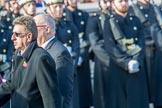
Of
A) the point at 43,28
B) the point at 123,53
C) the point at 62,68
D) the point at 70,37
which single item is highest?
the point at 43,28

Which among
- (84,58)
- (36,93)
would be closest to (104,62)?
(84,58)

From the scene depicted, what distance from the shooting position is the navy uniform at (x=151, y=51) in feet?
34.2

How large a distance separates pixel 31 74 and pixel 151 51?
5159mm

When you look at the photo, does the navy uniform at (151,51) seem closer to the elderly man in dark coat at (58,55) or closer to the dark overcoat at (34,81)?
the elderly man in dark coat at (58,55)

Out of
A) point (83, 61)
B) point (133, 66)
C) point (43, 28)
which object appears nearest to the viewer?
point (43, 28)

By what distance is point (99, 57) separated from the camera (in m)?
9.86

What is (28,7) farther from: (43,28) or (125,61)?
(43,28)

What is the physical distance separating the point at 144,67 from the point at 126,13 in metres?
0.89

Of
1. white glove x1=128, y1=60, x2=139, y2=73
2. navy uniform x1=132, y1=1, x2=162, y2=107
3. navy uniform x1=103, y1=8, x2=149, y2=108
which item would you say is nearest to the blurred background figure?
navy uniform x1=103, y1=8, x2=149, y2=108

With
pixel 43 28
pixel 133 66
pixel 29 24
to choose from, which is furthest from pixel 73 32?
pixel 29 24

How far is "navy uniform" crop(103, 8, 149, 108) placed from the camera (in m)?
9.49

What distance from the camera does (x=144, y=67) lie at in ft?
32.7

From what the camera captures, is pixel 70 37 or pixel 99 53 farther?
pixel 99 53

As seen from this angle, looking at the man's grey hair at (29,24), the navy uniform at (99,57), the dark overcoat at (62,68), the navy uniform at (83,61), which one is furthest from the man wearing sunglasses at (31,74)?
the navy uniform at (83,61)
